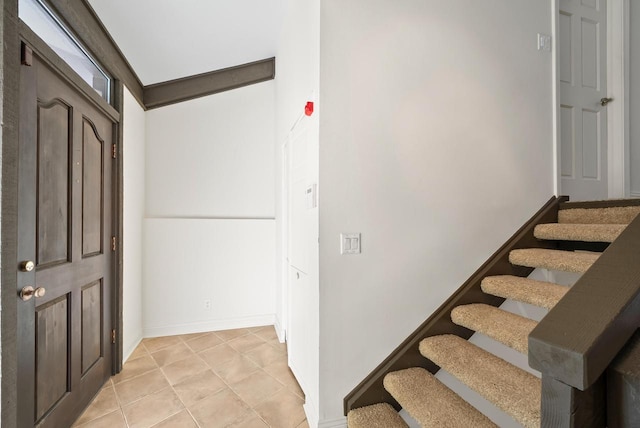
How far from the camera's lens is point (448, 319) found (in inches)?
71.6

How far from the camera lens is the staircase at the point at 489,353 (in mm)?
1280

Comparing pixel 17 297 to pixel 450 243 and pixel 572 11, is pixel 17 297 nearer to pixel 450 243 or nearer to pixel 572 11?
pixel 450 243

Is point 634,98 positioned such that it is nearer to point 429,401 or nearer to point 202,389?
point 429,401

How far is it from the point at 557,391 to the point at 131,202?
130 inches

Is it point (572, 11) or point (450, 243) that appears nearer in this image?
point (450, 243)

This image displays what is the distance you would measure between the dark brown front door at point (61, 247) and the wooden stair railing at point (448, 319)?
1.66 meters

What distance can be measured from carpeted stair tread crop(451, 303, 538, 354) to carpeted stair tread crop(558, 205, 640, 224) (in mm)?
913

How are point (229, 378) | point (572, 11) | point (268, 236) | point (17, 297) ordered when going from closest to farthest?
point (17, 297) → point (229, 378) → point (572, 11) → point (268, 236)

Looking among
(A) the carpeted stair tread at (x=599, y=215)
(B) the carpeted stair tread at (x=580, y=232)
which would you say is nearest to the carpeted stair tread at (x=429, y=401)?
(B) the carpeted stair tread at (x=580, y=232)

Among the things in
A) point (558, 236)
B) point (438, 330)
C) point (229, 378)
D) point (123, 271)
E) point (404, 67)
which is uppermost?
point (404, 67)

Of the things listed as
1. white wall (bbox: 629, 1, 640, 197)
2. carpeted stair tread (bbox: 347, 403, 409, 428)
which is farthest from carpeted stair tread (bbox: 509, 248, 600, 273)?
white wall (bbox: 629, 1, 640, 197)

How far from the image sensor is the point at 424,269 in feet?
6.03

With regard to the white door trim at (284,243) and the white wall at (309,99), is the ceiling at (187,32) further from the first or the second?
the white door trim at (284,243)

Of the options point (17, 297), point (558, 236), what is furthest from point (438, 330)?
point (17, 297)
